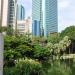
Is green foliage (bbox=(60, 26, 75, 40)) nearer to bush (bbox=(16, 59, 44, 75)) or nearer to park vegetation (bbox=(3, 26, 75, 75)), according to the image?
park vegetation (bbox=(3, 26, 75, 75))

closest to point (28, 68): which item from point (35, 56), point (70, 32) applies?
point (35, 56)

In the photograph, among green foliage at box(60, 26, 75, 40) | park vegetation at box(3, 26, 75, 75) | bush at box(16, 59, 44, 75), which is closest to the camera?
bush at box(16, 59, 44, 75)

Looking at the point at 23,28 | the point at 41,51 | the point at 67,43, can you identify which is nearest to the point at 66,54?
the point at 67,43

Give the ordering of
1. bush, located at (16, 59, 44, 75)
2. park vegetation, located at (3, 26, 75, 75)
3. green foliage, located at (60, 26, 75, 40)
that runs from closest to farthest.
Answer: bush, located at (16, 59, 44, 75) → park vegetation, located at (3, 26, 75, 75) → green foliage, located at (60, 26, 75, 40)

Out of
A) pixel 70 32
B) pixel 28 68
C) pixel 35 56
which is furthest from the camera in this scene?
pixel 70 32

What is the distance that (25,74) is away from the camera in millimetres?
20125

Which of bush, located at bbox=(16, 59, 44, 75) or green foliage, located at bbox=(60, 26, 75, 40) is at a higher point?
green foliage, located at bbox=(60, 26, 75, 40)

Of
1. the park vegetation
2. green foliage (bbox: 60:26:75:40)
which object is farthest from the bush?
green foliage (bbox: 60:26:75:40)

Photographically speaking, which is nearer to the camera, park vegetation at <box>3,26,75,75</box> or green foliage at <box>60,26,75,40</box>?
park vegetation at <box>3,26,75,75</box>

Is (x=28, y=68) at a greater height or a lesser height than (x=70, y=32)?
lesser

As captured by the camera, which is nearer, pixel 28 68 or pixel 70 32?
pixel 28 68

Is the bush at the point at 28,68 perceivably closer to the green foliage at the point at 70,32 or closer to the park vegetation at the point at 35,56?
the park vegetation at the point at 35,56

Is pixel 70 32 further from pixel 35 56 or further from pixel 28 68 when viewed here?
pixel 28 68

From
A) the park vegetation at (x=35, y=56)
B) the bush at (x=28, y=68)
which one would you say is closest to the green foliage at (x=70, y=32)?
the park vegetation at (x=35, y=56)
